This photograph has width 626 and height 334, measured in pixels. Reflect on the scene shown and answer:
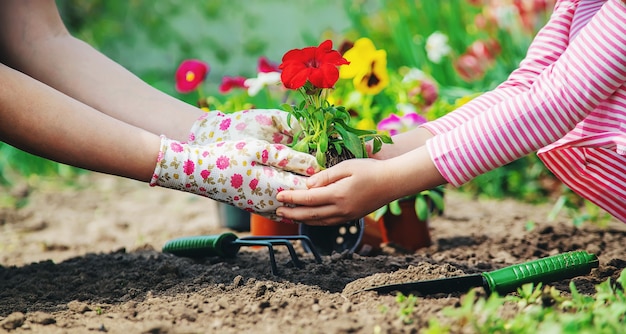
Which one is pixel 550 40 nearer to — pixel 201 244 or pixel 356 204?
pixel 356 204

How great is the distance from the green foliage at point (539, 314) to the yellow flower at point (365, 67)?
3.21 feet

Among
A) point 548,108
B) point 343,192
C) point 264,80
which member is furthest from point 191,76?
point 548,108

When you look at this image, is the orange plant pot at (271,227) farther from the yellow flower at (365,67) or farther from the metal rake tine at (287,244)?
the yellow flower at (365,67)

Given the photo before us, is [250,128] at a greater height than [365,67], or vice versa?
[365,67]

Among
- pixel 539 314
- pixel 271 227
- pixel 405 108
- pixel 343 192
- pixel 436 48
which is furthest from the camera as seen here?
pixel 436 48

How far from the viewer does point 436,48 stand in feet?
9.95

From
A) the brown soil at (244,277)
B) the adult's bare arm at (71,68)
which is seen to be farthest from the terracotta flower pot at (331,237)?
the adult's bare arm at (71,68)

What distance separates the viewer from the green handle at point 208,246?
1.69 metres

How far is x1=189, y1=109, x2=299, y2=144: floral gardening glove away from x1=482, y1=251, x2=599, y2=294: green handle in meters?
0.52

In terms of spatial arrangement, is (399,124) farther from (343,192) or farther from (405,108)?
(343,192)

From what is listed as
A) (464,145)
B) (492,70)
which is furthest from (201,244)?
(492,70)

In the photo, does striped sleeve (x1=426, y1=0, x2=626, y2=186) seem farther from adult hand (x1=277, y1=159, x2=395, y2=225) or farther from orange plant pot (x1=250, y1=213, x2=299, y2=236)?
orange plant pot (x1=250, y1=213, x2=299, y2=236)

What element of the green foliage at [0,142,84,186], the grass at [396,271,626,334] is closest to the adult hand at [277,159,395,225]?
the grass at [396,271,626,334]

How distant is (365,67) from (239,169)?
804 mm
